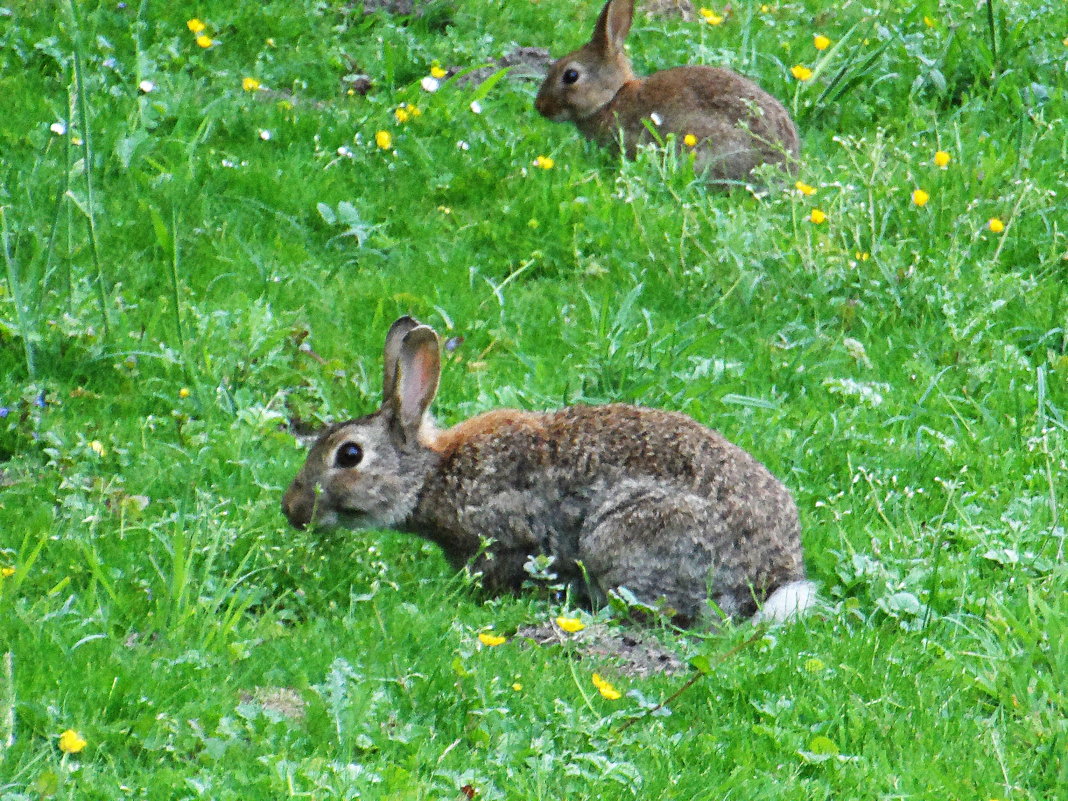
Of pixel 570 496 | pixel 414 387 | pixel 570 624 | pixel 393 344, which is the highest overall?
pixel 393 344

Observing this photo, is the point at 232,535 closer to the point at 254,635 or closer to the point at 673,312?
the point at 254,635

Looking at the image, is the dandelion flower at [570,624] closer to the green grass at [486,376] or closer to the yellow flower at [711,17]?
the green grass at [486,376]

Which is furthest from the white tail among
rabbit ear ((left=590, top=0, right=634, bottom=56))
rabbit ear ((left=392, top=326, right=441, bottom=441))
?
rabbit ear ((left=590, top=0, right=634, bottom=56))

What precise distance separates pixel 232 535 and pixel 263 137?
350cm

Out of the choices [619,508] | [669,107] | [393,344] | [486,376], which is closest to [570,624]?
[619,508]

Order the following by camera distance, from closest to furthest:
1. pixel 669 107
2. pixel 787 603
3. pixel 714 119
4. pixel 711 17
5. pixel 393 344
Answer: pixel 787 603
pixel 393 344
pixel 714 119
pixel 669 107
pixel 711 17

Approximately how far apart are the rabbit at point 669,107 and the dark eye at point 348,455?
330 centimetres

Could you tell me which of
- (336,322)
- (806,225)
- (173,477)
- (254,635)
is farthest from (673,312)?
(254,635)

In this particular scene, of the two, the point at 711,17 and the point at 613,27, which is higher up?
the point at 613,27

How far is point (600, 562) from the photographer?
5500 mm

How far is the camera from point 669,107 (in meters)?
9.45

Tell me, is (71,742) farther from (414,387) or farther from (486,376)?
(486,376)

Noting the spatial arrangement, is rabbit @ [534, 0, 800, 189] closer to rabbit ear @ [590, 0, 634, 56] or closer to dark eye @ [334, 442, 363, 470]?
rabbit ear @ [590, 0, 634, 56]

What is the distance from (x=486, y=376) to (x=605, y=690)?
8.76 feet
